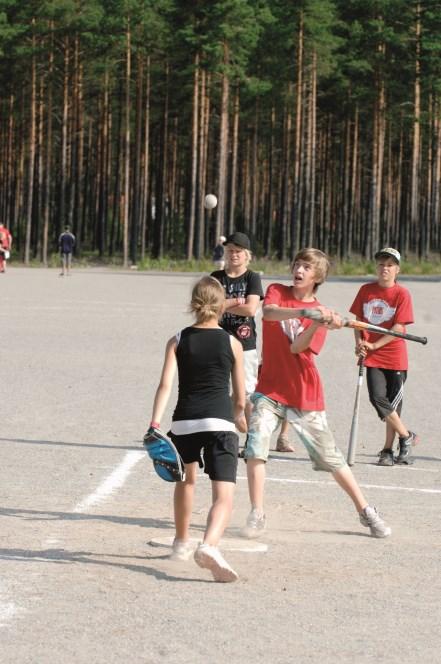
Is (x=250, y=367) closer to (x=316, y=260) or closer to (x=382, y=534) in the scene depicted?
(x=316, y=260)

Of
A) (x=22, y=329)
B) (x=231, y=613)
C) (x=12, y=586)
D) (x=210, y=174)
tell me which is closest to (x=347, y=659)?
(x=231, y=613)

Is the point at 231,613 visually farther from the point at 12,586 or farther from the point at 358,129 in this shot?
the point at 358,129

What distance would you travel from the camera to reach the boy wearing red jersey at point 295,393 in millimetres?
7453

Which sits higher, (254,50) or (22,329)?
(254,50)

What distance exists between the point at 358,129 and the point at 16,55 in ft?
90.4

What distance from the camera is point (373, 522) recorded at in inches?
291

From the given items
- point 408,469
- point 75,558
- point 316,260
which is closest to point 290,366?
point 316,260

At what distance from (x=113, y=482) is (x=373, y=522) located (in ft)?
7.55

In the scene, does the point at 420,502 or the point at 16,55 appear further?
the point at 16,55

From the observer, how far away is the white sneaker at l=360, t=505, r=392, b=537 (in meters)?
7.40

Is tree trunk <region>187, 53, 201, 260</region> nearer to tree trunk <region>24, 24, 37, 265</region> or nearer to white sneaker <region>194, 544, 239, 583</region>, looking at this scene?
tree trunk <region>24, 24, 37, 265</region>

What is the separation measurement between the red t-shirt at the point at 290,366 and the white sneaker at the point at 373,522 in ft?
2.24

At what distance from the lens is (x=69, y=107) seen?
247 feet

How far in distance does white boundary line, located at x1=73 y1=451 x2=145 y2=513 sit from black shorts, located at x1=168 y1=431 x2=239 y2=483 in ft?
5.04
